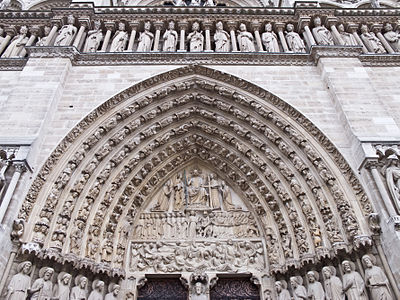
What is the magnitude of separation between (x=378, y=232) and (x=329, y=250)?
30.6 inches

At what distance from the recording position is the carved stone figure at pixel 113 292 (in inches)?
225

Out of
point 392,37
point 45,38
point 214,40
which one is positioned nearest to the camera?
point 45,38

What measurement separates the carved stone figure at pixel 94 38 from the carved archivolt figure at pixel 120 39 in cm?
35

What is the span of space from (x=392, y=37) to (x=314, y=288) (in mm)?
6947

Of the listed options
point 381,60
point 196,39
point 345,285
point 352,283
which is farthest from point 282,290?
point 196,39

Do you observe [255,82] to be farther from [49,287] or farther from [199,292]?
[49,287]

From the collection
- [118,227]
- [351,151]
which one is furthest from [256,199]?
→ [118,227]

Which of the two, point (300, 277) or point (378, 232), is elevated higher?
point (378, 232)

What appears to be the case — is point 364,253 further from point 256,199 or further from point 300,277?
point 256,199

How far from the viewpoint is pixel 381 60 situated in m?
8.29

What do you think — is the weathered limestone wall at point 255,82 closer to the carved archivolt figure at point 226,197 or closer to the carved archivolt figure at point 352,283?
the carved archivolt figure at point 352,283

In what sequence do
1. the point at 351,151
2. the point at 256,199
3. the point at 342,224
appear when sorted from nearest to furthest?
the point at 342,224 → the point at 351,151 → the point at 256,199

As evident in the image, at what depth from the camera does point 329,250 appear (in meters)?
5.59

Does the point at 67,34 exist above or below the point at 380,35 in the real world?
below
